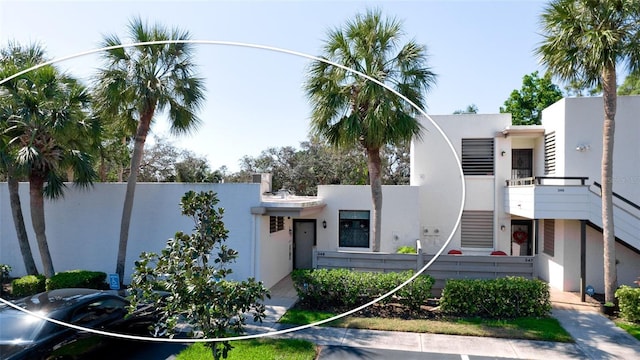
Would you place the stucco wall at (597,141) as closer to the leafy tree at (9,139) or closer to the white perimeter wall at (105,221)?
the white perimeter wall at (105,221)

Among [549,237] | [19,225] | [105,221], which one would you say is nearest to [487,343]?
[105,221]

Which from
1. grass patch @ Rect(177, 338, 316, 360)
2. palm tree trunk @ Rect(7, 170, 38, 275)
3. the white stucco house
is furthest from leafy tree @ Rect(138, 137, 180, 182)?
grass patch @ Rect(177, 338, 316, 360)

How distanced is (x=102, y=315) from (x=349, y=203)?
27.1 ft

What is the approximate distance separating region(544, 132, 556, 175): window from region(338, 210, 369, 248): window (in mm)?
5204

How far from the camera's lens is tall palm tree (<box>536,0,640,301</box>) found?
7.56 m

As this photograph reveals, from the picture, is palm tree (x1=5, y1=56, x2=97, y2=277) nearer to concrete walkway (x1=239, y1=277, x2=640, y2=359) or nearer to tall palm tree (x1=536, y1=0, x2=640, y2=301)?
concrete walkway (x1=239, y1=277, x2=640, y2=359)

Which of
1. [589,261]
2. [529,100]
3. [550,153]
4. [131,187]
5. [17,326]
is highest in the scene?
[529,100]

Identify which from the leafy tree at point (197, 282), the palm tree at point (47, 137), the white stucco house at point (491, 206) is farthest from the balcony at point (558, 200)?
the palm tree at point (47, 137)

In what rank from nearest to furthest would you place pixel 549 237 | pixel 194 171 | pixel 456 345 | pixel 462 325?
pixel 194 171 → pixel 456 345 → pixel 462 325 → pixel 549 237

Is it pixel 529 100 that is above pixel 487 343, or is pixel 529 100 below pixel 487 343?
above

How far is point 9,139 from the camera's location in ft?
13.8

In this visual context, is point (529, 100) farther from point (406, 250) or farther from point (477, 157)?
point (406, 250)

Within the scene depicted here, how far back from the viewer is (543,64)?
8.66 m

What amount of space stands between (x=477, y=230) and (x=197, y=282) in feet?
31.2
